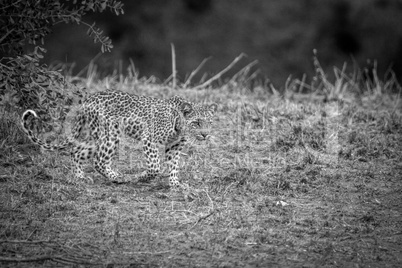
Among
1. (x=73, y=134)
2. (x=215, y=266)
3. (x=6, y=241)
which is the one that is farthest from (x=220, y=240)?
(x=73, y=134)

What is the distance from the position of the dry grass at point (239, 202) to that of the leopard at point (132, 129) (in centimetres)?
23

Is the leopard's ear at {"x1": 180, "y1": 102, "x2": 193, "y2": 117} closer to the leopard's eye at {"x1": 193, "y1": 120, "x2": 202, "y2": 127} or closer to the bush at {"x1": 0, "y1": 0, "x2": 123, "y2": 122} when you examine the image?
the leopard's eye at {"x1": 193, "y1": 120, "x2": 202, "y2": 127}

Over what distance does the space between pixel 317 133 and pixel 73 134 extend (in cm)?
324

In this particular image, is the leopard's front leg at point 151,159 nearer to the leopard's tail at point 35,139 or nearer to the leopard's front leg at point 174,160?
the leopard's front leg at point 174,160

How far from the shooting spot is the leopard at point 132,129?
27.1ft

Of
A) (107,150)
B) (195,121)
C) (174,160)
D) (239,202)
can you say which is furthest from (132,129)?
(239,202)

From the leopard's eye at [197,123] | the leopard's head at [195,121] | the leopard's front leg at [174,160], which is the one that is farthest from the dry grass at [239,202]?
the leopard's eye at [197,123]

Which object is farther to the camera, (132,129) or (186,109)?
(132,129)

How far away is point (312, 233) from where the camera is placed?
7.03 meters

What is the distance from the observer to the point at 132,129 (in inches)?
333

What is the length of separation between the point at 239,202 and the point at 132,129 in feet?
4.99

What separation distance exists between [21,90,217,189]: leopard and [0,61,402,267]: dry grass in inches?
9.2

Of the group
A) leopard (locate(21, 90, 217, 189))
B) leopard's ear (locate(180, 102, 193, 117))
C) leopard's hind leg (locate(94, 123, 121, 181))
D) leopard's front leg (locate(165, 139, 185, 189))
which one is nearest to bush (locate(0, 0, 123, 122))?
leopard (locate(21, 90, 217, 189))

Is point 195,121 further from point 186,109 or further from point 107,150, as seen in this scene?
point 107,150
